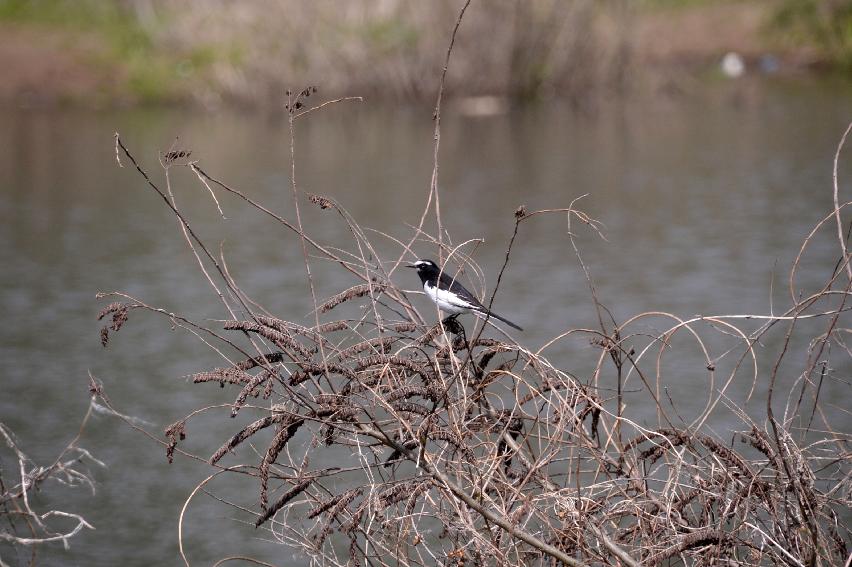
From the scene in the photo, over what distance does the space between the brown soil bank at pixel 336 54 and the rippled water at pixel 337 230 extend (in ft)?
2.62

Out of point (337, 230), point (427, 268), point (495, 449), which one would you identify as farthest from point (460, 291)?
point (337, 230)

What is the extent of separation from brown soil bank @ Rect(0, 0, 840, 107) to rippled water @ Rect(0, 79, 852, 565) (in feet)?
2.62

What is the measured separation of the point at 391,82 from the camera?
23.4 m

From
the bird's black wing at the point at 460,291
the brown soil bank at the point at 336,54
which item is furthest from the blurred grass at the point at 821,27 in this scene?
the bird's black wing at the point at 460,291

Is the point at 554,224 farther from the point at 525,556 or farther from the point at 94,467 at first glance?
the point at 525,556

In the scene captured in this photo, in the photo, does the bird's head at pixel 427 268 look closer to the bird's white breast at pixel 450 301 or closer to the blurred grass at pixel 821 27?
the bird's white breast at pixel 450 301

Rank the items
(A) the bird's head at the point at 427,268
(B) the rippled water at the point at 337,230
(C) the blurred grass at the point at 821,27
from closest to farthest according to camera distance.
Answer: (A) the bird's head at the point at 427,268 < (B) the rippled water at the point at 337,230 < (C) the blurred grass at the point at 821,27

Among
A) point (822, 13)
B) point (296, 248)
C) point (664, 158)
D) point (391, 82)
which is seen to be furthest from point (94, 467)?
point (822, 13)

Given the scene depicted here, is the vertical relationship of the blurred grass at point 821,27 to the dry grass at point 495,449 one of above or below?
below

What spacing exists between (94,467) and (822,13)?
21.1 metres

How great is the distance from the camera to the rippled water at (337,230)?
28.6ft

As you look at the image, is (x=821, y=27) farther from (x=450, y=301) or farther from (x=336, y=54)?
(x=450, y=301)

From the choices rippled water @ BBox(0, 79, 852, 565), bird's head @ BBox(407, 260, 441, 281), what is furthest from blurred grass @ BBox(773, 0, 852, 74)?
bird's head @ BBox(407, 260, 441, 281)

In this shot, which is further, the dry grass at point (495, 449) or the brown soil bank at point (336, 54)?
the brown soil bank at point (336, 54)
